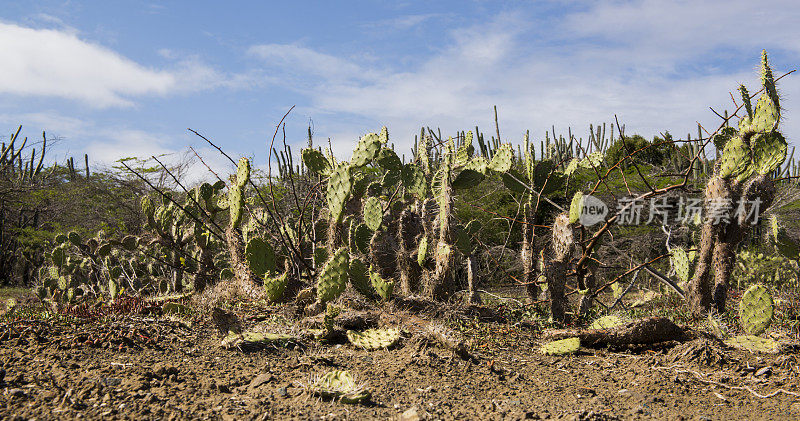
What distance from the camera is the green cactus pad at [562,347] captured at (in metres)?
4.10

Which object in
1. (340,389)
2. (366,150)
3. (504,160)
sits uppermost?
(366,150)

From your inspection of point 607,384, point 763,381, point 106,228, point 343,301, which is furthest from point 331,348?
point 106,228

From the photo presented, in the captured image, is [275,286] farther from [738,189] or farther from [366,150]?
[738,189]

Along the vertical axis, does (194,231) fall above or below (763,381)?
above

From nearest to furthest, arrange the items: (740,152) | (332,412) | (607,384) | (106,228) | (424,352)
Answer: (332,412), (607,384), (424,352), (740,152), (106,228)

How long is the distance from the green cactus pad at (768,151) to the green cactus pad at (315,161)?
12.0 ft

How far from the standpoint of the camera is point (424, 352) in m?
3.87

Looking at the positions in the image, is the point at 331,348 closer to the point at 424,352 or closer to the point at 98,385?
the point at 424,352

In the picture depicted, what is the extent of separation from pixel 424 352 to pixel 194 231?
413cm

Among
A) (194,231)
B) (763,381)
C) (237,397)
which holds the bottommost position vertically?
(763,381)

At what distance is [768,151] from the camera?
471 centimetres

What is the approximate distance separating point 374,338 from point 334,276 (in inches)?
28.7

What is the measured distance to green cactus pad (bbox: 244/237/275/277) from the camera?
17.6 feet

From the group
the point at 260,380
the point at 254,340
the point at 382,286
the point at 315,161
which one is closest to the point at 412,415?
the point at 260,380
